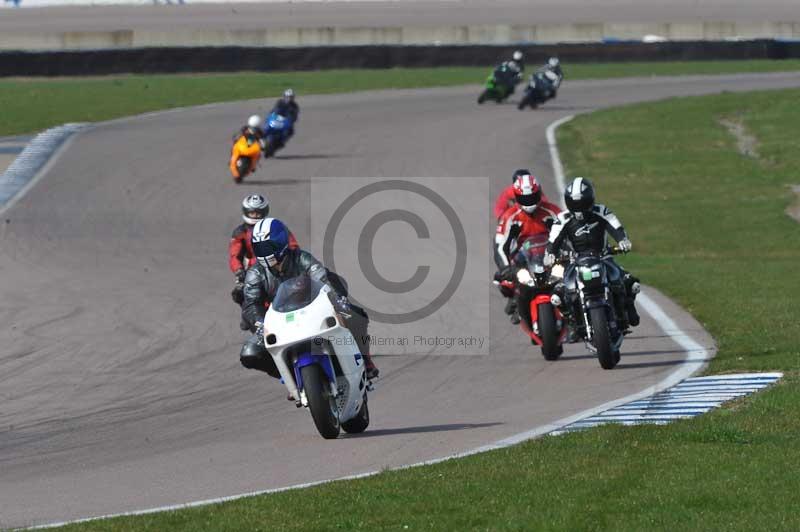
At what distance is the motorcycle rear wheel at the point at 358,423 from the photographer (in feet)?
35.6

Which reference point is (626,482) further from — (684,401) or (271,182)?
(271,182)

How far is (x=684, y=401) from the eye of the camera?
37.4 feet

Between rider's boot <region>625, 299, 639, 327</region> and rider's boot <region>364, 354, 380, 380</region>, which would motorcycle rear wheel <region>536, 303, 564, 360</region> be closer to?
rider's boot <region>625, 299, 639, 327</region>

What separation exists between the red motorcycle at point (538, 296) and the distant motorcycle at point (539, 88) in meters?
25.8

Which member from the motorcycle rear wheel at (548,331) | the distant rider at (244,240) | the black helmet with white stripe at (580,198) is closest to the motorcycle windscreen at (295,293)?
the distant rider at (244,240)

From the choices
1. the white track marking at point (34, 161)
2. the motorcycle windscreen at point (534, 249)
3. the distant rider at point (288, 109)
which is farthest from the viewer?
the distant rider at point (288, 109)

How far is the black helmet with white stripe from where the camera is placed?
1408 centimetres

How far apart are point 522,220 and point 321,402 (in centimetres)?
558

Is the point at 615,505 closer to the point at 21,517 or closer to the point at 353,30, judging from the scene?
the point at 21,517

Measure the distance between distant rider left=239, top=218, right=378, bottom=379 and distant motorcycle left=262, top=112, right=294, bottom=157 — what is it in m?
21.3

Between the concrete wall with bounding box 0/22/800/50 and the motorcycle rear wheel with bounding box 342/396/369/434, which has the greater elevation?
the concrete wall with bounding box 0/22/800/50

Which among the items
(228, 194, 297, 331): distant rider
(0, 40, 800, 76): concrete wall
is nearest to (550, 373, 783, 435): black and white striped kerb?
(228, 194, 297, 331): distant rider

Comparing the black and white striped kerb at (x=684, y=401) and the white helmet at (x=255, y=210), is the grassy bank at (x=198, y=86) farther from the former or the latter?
the black and white striped kerb at (x=684, y=401)

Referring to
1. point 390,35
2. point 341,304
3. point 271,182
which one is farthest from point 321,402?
point 390,35
